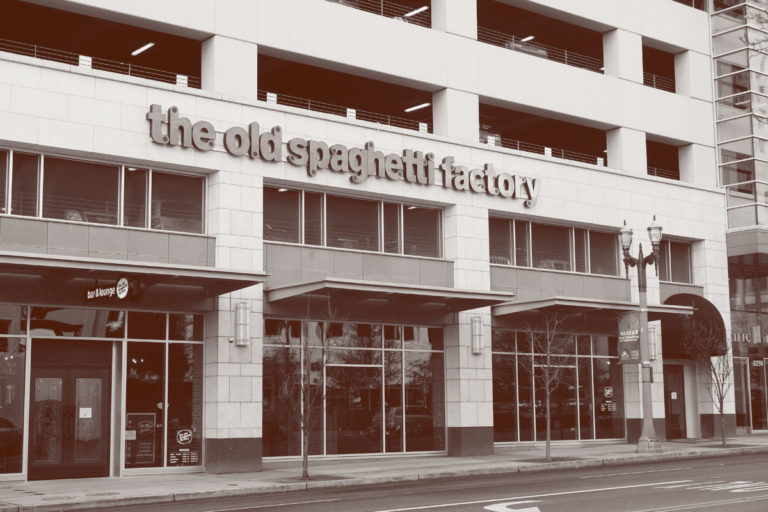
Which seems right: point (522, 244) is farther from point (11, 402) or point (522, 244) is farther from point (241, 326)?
point (11, 402)

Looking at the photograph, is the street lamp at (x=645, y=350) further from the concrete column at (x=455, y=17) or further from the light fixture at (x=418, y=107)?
the concrete column at (x=455, y=17)

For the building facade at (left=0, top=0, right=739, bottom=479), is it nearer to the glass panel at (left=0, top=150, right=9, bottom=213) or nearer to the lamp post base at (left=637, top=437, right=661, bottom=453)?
the glass panel at (left=0, top=150, right=9, bottom=213)

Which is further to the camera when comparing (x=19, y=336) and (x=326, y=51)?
(x=326, y=51)

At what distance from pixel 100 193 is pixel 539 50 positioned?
16.5 m

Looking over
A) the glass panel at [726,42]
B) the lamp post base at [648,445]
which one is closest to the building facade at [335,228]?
the glass panel at [726,42]

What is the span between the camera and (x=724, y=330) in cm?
3419

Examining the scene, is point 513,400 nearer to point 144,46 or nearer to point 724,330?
point 724,330

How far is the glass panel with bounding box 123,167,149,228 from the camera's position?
2336 cm

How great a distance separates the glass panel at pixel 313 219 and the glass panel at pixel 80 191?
17.0ft

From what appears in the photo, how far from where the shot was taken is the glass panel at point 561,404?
1205 inches

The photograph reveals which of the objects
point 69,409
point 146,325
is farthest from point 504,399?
point 69,409

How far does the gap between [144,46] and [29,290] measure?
851cm

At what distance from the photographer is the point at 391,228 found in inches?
1105

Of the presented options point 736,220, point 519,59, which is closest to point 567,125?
point 519,59
